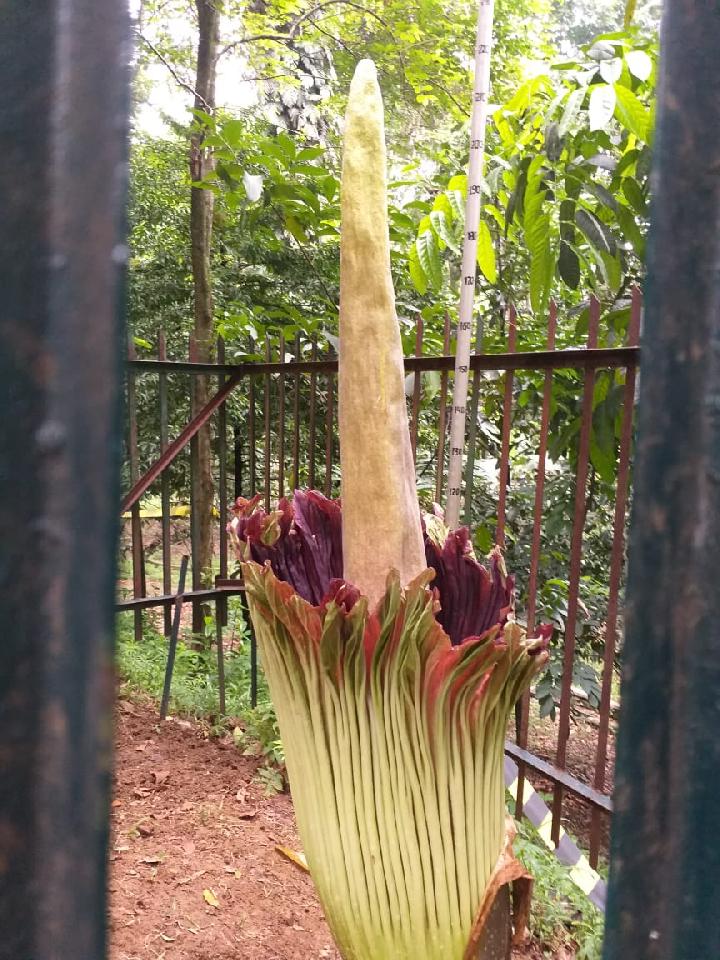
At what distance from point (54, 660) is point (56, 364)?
0.19ft

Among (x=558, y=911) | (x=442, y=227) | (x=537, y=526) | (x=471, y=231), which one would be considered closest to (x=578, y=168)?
(x=442, y=227)

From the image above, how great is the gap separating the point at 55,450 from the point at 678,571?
5.7 inches

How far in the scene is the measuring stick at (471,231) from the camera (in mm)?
585

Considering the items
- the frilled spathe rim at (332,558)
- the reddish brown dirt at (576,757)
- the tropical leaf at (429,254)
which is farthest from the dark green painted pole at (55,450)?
the reddish brown dirt at (576,757)

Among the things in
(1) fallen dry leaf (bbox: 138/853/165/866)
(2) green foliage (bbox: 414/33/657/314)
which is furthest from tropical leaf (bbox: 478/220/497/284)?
(1) fallen dry leaf (bbox: 138/853/165/866)

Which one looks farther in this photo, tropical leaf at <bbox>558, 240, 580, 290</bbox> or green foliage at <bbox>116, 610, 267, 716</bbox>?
green foliage at <bbox>116, 610, 267, 716</bbox>

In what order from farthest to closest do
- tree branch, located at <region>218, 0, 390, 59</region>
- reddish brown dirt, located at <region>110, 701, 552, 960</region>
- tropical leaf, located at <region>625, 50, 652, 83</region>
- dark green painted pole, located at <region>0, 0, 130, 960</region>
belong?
tree branch, located at <region>218, 0, 390, 59</region>, tropical leaf, located at <region>625, 50, 652, 83</region>, reddish brown dirt, located at <region>110, 701, 552, 960</region>, dark green painted pole, located at <region>0, 0, 130, 960</region>

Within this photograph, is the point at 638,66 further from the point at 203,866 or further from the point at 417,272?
the point at 203,866

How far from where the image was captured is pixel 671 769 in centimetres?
18

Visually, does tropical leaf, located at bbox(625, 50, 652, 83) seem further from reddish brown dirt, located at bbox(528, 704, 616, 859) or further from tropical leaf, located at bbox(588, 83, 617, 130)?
reddish brown dirt, located at bbox(528, 704, 616, 859)

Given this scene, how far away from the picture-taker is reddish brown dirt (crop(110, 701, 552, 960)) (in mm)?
943

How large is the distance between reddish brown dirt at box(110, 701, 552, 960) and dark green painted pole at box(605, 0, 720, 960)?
493 mm

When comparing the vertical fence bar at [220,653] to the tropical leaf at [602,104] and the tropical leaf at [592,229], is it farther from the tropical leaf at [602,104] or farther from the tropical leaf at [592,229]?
the tropical leaf at [602,104]

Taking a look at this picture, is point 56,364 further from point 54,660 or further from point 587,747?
point 587,747
